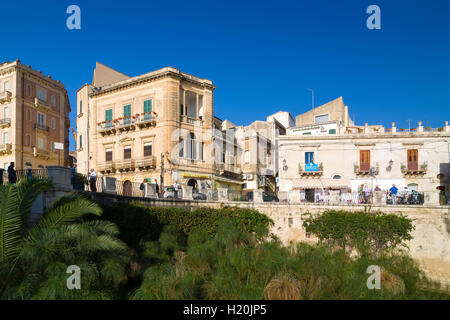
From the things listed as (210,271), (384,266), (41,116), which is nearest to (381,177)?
(384,266)

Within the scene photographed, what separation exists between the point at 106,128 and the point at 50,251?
21681mm

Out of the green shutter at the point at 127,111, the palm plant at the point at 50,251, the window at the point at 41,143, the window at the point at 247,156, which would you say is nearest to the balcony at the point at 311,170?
the window at the point at 247,156

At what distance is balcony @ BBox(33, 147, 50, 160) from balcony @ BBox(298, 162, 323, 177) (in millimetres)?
23739

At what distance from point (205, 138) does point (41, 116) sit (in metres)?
17.1

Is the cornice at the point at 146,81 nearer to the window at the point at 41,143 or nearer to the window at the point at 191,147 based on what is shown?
the window at the point at 191,147

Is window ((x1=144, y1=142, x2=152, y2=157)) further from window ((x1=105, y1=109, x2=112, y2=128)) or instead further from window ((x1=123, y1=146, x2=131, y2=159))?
window ((x1=105, y1=109, x2=112, y2=128))

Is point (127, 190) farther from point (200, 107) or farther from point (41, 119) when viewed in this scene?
point (41, 119)

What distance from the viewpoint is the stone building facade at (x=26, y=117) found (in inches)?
1192

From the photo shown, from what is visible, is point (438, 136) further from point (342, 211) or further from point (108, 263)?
point (108, 263)

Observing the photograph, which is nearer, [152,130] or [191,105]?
[152,130]

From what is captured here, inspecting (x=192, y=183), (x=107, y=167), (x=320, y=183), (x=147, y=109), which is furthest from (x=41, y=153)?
(x=320, y=183)

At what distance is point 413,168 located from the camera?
25.8 m

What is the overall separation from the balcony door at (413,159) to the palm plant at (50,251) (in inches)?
918

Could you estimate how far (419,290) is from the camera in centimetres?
1350
